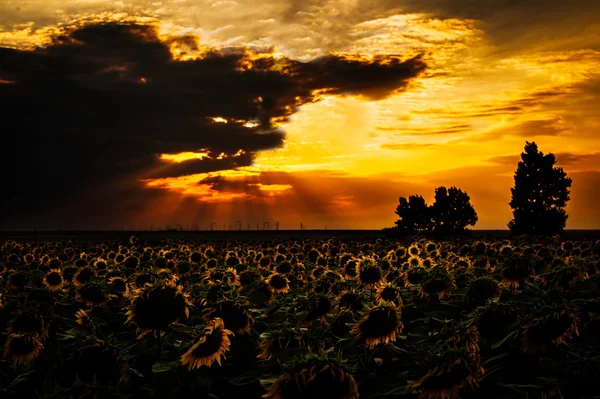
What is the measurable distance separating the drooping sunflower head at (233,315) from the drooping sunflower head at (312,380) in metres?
2.87

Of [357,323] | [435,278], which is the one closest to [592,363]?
[357,323]

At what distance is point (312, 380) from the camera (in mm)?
4496

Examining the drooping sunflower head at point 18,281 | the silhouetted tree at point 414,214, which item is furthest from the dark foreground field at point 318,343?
the silhouetted tree at point 414,214

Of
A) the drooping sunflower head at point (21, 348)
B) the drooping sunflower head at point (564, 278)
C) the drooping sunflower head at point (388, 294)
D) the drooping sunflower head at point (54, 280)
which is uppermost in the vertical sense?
the drooping sunflower head at point (564, 278)

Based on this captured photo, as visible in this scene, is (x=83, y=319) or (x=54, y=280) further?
(x=54, y=280)

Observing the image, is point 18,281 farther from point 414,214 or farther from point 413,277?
point 414,214

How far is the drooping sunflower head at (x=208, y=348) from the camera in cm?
621

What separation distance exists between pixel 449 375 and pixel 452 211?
3131 inches

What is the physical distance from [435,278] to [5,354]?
740 centimetres

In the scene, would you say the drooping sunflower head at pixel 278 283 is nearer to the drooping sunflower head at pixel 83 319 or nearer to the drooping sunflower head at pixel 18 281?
the drooping sunflower head at pixel 83 319

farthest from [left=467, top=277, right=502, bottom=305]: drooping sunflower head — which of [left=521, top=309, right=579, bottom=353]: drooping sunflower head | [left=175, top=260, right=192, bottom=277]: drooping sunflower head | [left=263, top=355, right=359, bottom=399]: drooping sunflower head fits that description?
[left=175, top=260, right=192, bottom=277]: drooping sunflower head

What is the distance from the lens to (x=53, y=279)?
1508cm

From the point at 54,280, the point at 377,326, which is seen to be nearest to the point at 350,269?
the point at 54,280

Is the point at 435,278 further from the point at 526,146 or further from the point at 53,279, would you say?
the point at 526,146
